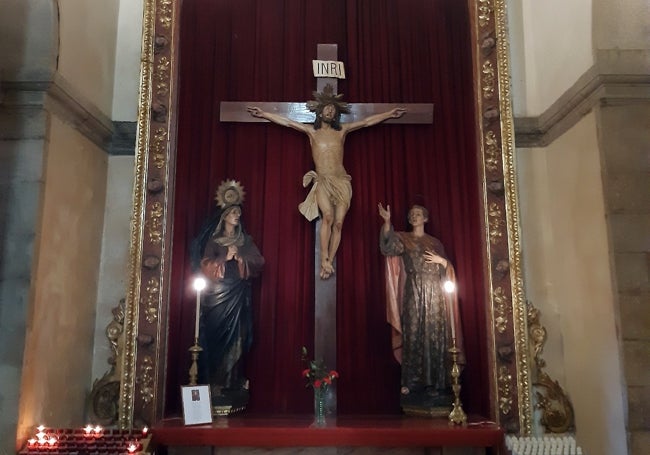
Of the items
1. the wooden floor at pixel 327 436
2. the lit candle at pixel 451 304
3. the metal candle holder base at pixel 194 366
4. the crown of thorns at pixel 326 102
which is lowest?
the wooden floor at pixel 327 436

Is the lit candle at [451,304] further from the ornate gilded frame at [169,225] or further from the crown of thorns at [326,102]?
the crown of thorns at [326,102]

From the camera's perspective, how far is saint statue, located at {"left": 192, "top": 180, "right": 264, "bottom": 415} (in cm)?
434

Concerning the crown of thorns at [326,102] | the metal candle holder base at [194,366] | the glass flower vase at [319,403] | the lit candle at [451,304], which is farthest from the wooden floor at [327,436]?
the crown of thorns at [326,102]

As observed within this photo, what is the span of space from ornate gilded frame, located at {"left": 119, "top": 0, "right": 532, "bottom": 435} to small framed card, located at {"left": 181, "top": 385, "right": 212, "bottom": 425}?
0.39m

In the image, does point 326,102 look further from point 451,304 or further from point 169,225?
point 451,304

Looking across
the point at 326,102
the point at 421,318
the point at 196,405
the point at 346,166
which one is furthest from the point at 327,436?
the point at 326,102

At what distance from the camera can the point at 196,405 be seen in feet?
13.0

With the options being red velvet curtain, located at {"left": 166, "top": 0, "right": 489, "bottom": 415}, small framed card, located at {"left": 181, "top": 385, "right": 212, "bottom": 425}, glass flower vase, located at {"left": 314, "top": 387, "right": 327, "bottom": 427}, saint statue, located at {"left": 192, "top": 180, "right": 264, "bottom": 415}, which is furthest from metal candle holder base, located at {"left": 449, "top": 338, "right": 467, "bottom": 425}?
small framed card, located at {"left": 181, "top": 385, "right": 212, "bottom": 425}

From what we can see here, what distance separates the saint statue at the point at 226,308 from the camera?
14.3 feet

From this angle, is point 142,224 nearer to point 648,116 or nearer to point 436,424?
point 436,424

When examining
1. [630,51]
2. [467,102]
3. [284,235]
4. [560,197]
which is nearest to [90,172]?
[284,235]

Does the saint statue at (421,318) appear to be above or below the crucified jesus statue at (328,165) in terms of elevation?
below

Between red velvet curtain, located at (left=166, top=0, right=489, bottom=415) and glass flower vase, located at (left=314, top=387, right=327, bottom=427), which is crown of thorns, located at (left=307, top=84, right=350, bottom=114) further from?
glass flower vase, located at (left=314, top=387, right=327, bottom=427)

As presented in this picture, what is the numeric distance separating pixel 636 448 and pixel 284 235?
2636 mm
